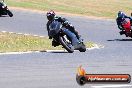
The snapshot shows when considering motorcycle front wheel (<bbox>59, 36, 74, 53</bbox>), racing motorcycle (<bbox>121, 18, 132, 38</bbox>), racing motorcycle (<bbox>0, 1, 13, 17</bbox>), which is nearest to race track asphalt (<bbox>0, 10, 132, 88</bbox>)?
motorcycle front wheel (<bbox>59, 36, 74, 53</bbox>)

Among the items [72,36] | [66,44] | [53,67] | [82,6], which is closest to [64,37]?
[66,44]

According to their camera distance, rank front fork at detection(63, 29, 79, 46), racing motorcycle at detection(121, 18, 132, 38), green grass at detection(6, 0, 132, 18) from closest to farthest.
A: front fork at detection(63, 29, 79, 46)
racing motorcycle at detection(121, 18, 132, 38)
green grass at detection(6, 0, 132, 18)

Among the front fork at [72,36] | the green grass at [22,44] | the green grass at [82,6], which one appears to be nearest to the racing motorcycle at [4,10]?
the green grass at [82,6]

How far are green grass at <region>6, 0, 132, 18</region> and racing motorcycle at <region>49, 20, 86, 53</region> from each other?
20.7 metres

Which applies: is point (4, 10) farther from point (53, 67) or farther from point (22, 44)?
point (53, 67)

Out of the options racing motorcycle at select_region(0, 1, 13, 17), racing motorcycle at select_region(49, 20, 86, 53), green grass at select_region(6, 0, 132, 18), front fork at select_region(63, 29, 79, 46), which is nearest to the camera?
racing motorcycle at select_region(49, 20, 86, 53)

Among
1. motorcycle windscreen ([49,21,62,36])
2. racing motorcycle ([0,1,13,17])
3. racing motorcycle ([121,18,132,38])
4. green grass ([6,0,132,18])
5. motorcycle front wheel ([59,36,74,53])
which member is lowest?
green grass ([6,0,132,18])

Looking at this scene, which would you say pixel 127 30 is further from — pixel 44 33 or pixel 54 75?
pixel 54 75

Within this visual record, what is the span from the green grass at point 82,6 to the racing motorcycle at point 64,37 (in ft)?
67.8

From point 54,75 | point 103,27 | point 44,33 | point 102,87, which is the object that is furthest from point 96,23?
point 102,87

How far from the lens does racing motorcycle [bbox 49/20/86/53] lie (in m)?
17.5

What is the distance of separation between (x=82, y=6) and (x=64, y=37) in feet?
81.6

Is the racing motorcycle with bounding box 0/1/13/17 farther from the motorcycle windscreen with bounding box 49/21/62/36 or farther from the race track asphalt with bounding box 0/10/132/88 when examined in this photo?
the motorcycle windscreen with bounding box 49/21/62/36

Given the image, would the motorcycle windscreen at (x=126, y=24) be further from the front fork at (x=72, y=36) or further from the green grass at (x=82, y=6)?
the green grass at (x=82, y=6)
